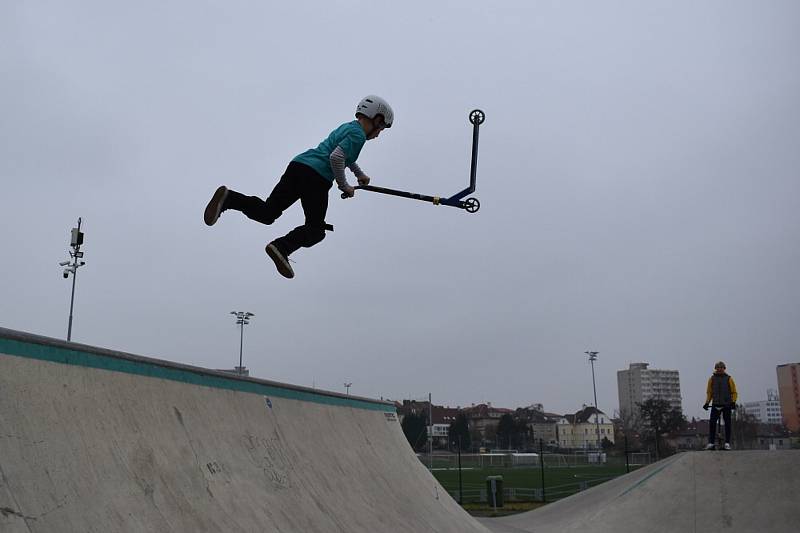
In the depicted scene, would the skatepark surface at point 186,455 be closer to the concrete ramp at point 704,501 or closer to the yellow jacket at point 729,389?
the concrete ramp at point 704,501

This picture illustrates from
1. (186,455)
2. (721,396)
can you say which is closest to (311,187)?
(186,455)

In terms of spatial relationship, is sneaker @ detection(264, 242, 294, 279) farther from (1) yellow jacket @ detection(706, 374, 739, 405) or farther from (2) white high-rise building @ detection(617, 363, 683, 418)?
(2) white high-rise building @ detection(617, 363, 683, 418)

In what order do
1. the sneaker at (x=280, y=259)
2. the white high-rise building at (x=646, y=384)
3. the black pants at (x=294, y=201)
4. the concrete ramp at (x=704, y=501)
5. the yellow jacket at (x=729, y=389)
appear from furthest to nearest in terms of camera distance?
the white high-rise building at (x=646, y=384) < the yellow jacket at (x=729, y=389) < the concrete ramp at (x=704, y=501) < the black pants at (x=294, y=201) < the sneaker at (x=280, y=259)

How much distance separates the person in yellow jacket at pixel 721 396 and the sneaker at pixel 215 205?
10437 mm

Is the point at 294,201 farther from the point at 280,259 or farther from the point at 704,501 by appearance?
the point at 704,501

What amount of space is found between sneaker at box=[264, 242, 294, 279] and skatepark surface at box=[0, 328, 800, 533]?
1.14 m

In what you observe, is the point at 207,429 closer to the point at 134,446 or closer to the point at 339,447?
the point at 134,446

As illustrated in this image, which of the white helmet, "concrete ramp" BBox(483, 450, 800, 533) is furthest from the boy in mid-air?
"concrete ramp" BBox(483, 450, 800, 533)

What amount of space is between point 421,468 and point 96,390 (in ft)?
22.2

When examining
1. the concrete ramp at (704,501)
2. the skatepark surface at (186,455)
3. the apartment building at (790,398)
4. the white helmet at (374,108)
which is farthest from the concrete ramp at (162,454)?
the apartment building at (790,398)

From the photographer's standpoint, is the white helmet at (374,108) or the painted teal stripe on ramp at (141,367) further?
the white helmet at (374,108)

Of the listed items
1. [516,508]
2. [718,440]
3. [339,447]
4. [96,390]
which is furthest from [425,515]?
[516,508]

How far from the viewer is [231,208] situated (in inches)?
207

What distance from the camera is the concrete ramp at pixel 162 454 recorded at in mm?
3326
